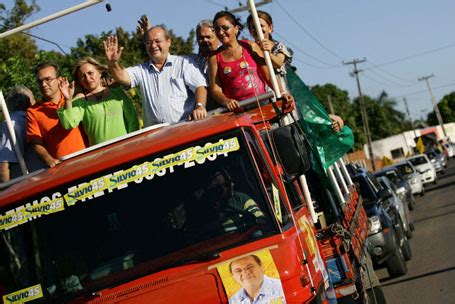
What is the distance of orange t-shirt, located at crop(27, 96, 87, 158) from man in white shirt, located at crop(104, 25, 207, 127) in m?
0.65

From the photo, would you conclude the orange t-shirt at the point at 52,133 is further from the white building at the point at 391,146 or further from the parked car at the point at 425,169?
the white building at the point at 391,146

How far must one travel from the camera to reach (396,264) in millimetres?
13500

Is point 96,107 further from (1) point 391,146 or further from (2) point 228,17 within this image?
(1) point 391,146

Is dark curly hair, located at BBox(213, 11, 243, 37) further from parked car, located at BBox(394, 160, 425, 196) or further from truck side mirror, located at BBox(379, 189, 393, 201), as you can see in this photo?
parked car, located at BBox(394, 160, 425, 196)

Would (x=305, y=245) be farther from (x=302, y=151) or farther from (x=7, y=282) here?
(x=7, y=282)

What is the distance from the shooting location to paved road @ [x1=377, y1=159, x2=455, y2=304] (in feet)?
37.2

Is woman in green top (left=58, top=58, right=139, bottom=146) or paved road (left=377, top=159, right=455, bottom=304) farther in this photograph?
paved road (left=377, top=159, right=455, bottom=304)

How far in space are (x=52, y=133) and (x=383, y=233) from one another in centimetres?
731

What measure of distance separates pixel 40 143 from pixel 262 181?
273 centimetres

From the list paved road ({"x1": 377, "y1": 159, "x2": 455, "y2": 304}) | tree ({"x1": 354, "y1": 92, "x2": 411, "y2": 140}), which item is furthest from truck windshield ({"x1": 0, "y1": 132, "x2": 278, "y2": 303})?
tree ({"x1": 354, "y1": 92, "x2": 411, "y2": 140})

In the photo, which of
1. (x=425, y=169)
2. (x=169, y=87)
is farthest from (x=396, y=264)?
(x=425, y=169)

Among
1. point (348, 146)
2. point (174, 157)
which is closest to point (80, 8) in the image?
point (348, 146)

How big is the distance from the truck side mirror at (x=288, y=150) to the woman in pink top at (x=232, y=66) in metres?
1.45

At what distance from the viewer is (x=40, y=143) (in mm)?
7309
